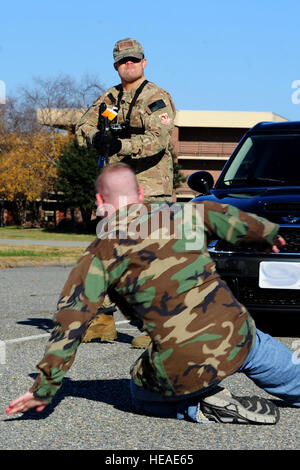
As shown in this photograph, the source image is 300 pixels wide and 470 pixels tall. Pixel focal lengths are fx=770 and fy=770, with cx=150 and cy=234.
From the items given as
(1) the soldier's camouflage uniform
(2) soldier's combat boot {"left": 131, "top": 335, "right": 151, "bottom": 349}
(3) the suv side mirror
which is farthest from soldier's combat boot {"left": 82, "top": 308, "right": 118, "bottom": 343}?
(1) the soldier's camouflage uniform

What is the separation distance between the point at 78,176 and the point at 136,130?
45377 mm

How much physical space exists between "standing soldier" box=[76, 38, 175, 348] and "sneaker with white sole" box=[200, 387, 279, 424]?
2.08 meters

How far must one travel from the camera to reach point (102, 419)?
12.7ft

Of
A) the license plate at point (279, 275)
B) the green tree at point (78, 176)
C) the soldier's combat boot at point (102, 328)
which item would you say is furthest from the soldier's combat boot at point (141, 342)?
the green tree at point (78, 176)

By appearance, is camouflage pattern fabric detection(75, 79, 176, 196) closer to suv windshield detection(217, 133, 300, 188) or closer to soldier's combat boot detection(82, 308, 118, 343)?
suv windshield detection(217, 133, 300, 188)

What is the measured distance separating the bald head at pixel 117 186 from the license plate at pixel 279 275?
91.3 inches

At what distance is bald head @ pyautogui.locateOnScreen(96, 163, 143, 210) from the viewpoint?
3484 millimetres

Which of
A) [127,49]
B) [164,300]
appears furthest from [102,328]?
[164,300]

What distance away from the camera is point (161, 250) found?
3.43 metres

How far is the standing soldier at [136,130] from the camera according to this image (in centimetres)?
595

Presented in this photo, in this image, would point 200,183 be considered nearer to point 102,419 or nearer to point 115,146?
point 115,146
